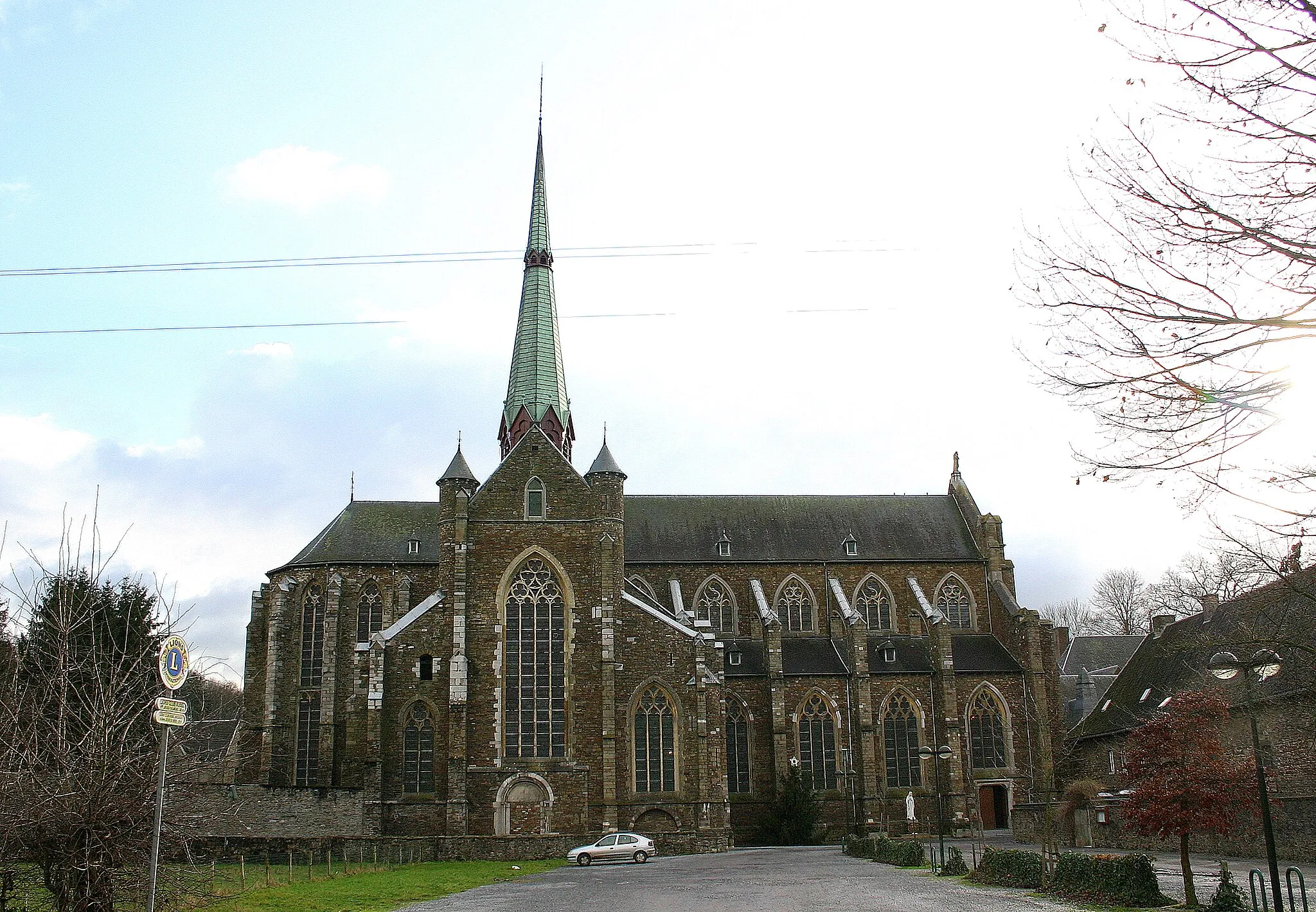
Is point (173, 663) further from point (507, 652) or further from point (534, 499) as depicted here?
point (534, 499)

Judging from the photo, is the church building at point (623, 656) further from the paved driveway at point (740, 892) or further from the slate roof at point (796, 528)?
the paved driveway at point (740, 892)

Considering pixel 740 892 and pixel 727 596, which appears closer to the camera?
pixel 740 892

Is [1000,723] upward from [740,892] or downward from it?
upward

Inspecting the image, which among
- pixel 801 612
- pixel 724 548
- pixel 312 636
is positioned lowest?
pixel 312 636

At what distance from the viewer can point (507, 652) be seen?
40188 millimetres

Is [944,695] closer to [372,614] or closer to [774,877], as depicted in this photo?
[774,877]

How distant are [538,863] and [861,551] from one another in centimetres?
2483

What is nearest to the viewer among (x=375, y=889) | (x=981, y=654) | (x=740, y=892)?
(x=740, y=892)

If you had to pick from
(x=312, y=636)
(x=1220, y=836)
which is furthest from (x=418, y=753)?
(x=1220, y=836)

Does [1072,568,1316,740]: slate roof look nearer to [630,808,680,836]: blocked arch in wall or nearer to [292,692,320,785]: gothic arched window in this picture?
[630,808,680,836]: blocked arch in wall

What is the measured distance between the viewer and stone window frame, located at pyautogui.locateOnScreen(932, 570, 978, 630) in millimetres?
52188

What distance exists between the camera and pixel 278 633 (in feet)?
152

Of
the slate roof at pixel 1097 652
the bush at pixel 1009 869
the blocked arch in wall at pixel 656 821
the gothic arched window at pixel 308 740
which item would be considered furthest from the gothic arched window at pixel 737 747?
the slate roof at pixel 1097 652

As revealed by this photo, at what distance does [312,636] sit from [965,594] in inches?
1241
